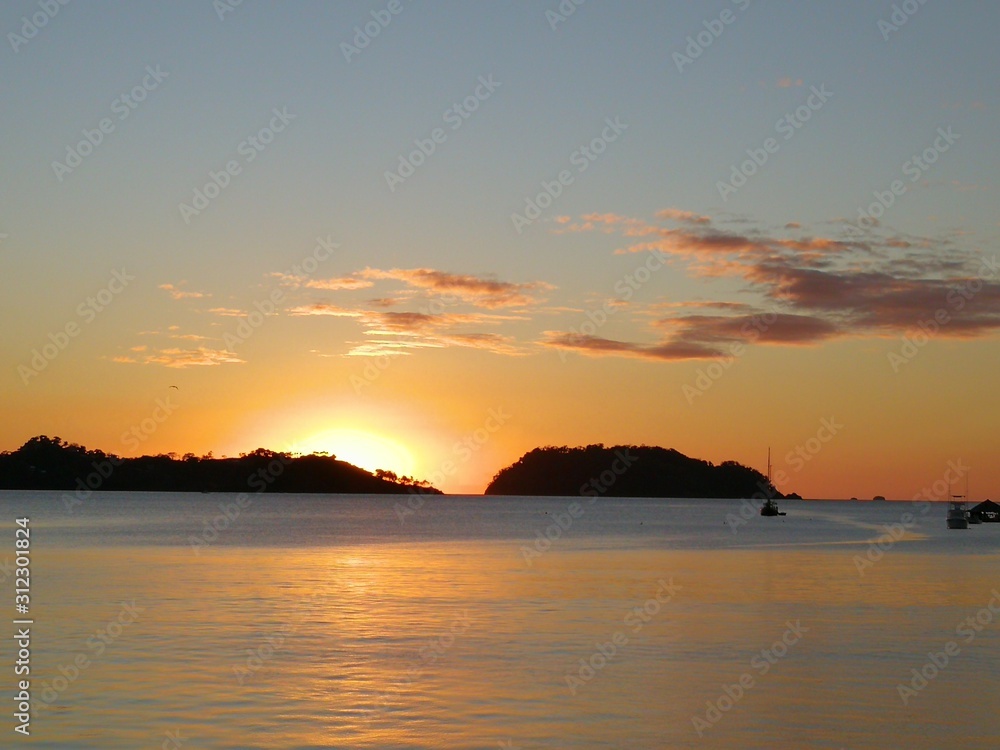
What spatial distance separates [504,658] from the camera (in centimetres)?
2805

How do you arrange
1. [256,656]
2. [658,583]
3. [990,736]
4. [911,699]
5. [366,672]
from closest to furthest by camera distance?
[990,736], [911,699], [366,672], [256,656], [658,583]

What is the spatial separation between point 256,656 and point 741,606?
20.4 m

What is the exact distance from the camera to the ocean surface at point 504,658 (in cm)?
2052

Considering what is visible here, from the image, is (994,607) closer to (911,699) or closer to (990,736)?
(911,699)

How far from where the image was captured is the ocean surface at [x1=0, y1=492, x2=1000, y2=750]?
2052 centimetres

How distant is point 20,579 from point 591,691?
31.8 metres

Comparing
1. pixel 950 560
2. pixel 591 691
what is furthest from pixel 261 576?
pixel 950 560

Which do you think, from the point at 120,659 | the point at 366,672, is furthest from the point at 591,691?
the point at 120,659

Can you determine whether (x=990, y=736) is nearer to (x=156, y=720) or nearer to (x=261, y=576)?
(x=156, y=720)

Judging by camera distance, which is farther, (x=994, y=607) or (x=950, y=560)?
(x=950, y=560)

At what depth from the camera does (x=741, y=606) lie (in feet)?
135

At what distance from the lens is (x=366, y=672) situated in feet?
84.8

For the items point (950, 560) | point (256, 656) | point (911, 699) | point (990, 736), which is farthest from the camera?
point (950, 560)

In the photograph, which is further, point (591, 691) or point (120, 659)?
point (120, 659)
